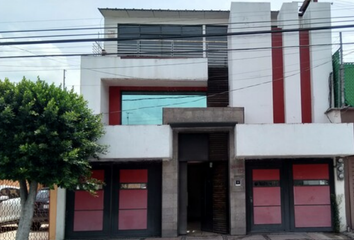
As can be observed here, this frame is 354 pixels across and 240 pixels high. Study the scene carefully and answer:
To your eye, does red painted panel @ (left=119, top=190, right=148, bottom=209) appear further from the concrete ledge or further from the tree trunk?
the tree trunk

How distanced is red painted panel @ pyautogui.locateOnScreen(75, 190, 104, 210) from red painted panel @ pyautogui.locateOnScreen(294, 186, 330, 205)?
6477 mm

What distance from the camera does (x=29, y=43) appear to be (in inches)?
328

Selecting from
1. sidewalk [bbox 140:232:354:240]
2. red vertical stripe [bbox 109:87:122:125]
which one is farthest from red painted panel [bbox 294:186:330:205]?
red vertical stripe [bbox 109:87:122:125]

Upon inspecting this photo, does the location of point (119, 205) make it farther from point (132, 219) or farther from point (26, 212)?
point (26, 212)

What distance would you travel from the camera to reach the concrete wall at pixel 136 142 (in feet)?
33.7

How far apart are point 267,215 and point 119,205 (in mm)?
4909

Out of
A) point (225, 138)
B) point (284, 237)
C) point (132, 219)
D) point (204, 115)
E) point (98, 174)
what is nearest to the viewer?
point (284, 237)

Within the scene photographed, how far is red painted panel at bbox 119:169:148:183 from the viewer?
11.2m

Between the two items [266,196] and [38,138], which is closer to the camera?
[38,138]

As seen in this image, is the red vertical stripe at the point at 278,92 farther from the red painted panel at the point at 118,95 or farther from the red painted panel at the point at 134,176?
the red painted panel at the point at 134,176

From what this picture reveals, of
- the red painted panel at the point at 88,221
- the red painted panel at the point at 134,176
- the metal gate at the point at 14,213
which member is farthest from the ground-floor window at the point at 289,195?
the metal gate at the point at 14,213

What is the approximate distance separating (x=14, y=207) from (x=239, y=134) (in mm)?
8280

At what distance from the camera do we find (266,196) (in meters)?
11.2

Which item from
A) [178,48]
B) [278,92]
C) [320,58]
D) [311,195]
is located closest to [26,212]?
[178,48]
